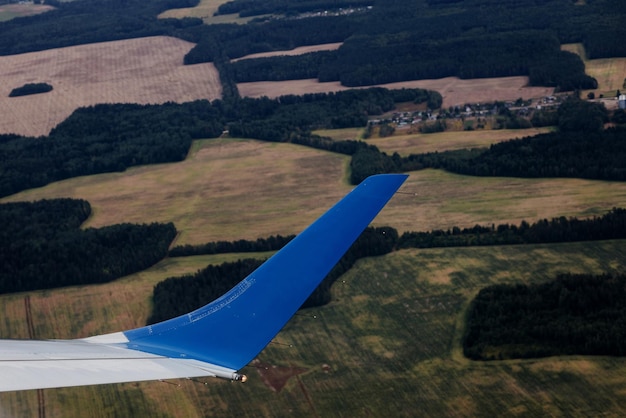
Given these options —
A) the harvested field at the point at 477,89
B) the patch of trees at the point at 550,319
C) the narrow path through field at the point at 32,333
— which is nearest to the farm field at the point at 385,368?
the narrow path through field at the point at 32,333

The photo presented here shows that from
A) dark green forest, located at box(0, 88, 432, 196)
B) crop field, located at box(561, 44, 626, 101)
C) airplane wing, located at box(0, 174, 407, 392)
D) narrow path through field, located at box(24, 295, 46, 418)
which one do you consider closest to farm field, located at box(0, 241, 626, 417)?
narrow path through field, located at box(24, 295, 46, 418)

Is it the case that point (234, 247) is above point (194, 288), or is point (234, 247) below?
below

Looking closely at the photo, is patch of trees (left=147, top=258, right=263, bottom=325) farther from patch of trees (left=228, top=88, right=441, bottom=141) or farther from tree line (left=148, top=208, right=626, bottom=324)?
patch of trees (left=228, top=88, right=441, bottom=141)

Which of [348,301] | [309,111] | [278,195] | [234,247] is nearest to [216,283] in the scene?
[348,301]

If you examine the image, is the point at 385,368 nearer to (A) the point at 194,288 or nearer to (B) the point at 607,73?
(A) the point at 194,288

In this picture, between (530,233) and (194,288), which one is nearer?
(194,288)

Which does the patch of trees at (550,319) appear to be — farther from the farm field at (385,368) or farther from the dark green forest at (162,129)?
the dark green forest at (162,129)
